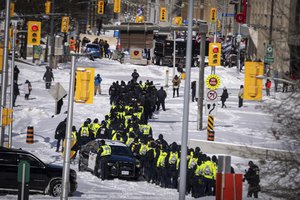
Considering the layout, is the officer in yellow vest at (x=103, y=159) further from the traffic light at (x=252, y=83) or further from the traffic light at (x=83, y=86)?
the traffic light at (x=83, y=86)

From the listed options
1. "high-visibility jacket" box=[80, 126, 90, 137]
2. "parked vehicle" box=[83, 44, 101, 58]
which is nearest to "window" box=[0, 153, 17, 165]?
"high-visibility jacket" box=[80, 126, 90, 137]

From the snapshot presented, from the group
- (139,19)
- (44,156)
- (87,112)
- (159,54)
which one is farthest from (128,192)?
(159,54)

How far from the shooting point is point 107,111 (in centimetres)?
5384

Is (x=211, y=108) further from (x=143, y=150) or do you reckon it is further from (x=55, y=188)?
(x=55, y=188)

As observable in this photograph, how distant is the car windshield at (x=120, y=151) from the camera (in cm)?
3512

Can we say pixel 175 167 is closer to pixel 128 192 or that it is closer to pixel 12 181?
pixel 128 192

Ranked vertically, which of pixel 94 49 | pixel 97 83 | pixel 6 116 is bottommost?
→ pixel 97 83

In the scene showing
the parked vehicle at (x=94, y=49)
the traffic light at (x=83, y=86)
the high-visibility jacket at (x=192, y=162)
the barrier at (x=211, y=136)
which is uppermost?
the traffic light at (x=83, y=86)

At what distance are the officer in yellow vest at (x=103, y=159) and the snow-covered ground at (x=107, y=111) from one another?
0.27m

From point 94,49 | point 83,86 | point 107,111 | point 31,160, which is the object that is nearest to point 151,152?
point 31,160

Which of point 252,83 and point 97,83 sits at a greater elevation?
point 252,83

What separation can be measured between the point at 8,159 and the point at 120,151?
5.74 metres

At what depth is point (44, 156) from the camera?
131 feet

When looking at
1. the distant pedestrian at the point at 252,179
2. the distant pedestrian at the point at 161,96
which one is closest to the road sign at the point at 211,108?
the distant pedestrian at the point at 161,96
